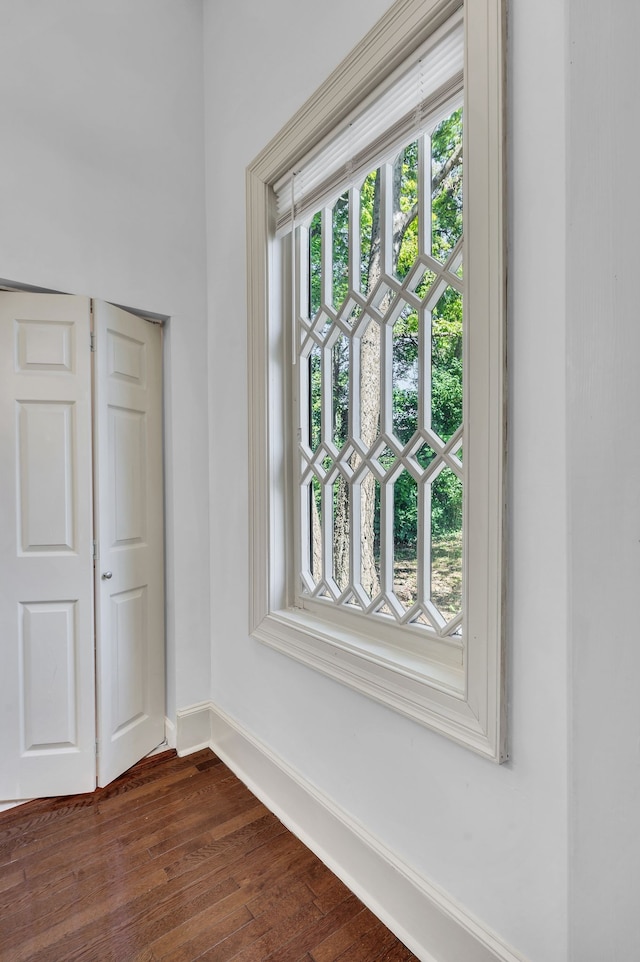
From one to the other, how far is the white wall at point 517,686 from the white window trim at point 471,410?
36mm

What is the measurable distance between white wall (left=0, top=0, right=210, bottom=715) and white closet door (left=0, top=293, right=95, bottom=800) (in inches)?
9.0

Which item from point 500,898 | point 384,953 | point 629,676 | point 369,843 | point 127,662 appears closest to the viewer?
point 629,676

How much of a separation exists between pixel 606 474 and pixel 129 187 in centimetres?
231

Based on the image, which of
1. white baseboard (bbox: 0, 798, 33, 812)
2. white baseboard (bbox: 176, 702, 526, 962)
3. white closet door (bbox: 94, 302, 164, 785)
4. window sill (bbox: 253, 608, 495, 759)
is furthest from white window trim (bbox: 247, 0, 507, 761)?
white baseboard (bbox: 0, 798, 33, 812)

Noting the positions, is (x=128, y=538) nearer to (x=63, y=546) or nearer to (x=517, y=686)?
(x=63, y=546)

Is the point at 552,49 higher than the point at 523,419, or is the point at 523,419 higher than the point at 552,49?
the point at 552,49

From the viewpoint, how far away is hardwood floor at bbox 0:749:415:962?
4.06 feet

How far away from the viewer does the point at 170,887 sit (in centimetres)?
143

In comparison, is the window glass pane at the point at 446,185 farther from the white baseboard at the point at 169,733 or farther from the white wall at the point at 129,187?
the white baseboard at the point at 169,733

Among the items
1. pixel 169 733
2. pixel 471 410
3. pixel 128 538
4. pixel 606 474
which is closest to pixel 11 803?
pixel 169 733

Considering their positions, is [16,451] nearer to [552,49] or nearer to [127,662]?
[127,662]

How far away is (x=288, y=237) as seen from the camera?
183cm

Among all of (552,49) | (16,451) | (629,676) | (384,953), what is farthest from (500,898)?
(16,451)

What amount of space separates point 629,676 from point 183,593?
2038 mm
